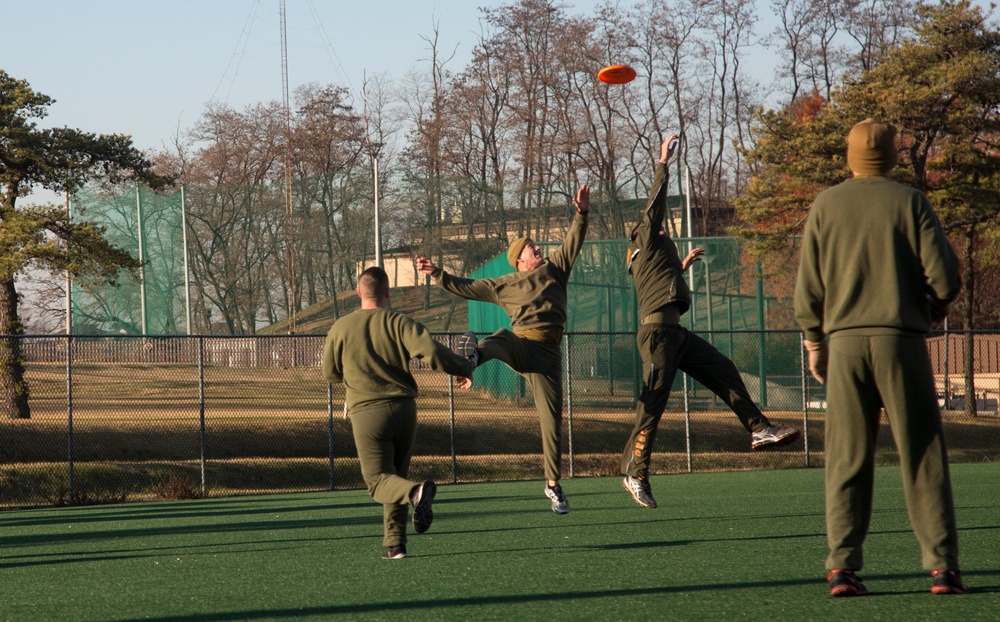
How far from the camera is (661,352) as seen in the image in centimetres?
826

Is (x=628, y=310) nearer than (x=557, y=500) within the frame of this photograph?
No

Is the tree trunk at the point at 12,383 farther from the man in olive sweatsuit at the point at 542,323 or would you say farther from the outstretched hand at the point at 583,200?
the outstretched hand at the point at 583,200

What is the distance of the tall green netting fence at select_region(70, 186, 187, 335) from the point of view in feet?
136

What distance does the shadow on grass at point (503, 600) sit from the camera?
5.21 meters

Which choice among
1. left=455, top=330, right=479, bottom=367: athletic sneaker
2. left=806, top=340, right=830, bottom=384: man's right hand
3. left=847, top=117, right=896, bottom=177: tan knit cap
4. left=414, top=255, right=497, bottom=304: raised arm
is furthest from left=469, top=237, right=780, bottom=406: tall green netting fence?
left=847, top=117, right=896, bottom=177: tan knit cap

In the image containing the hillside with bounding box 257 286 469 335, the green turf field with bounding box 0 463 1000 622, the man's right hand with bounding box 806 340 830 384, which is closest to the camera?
the man's right hand with bounding box 806 340 830 384

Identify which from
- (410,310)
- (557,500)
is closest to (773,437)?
(557,500)

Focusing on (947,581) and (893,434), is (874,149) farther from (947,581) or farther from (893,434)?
(947,581)

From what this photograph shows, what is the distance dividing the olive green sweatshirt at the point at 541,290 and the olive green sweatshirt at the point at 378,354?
1.70 m

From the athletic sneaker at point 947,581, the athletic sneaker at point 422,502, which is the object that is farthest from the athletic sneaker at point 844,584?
the athletic sneaker at point 422,502

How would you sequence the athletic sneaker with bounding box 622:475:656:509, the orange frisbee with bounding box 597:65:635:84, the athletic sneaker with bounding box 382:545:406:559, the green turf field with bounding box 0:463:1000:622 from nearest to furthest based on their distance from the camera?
the green turf field with bounding box 0:463:1000:622 → the athletic sneaker with bounding box 382:545:406:559 → the athletic sneaker with bounding box 622:475:656:509 → the orange frisbee with bounding box 597:65:635:84

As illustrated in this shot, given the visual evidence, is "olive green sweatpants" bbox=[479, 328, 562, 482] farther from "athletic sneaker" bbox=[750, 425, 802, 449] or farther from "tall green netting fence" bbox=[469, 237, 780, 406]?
"tall green netting fence" bbox=[469, 237, 780, 406]

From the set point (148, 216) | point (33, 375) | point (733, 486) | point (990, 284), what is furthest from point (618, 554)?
point (148, 216)

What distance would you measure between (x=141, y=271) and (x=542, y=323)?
35897mm
